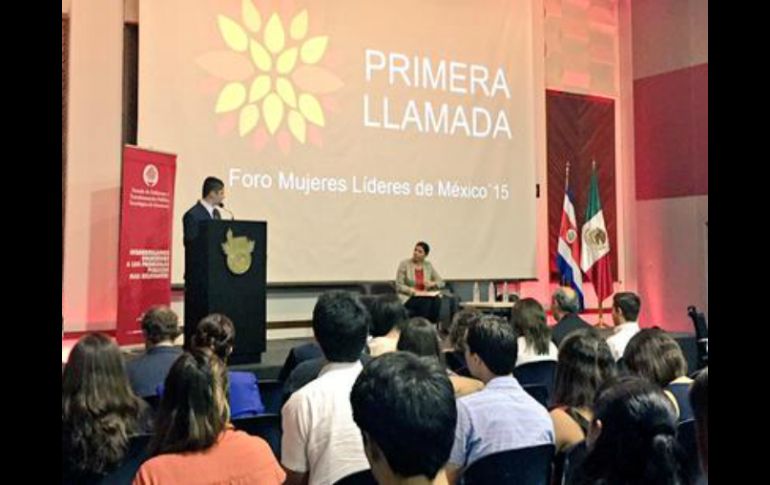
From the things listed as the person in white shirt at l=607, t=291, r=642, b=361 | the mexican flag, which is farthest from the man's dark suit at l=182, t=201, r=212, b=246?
the mexican flag

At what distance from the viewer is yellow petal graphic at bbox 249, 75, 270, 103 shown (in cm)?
685

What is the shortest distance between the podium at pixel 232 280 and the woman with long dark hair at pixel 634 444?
3.09 meters

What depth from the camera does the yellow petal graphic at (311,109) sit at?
23.3 feet

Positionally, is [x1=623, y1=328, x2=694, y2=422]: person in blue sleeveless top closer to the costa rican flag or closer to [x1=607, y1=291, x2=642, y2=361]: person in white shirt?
[x1=607, y1=291, x2=642, y2=361]: person in white shirt

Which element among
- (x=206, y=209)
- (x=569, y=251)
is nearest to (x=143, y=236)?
(x=206, y=209)

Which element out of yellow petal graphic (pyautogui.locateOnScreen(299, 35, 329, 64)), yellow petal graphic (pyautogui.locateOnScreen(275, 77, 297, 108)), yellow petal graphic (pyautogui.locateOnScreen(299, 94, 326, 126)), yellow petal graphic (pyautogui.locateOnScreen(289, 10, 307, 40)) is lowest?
yellow petal graphic (pyautogui.locateOnScreen(299, 94, 326, 126))

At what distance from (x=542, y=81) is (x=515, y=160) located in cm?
114

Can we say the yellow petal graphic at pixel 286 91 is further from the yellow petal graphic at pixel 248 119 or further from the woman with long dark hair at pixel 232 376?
the woman with long dark hair at pixel 232 376

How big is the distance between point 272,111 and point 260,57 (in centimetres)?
48

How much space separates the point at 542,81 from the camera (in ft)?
29.5

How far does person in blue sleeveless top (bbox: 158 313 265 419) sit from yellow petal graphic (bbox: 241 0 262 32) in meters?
4.34

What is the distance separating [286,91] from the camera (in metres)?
7.01

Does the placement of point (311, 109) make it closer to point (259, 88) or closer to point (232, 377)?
point (259, 88)
